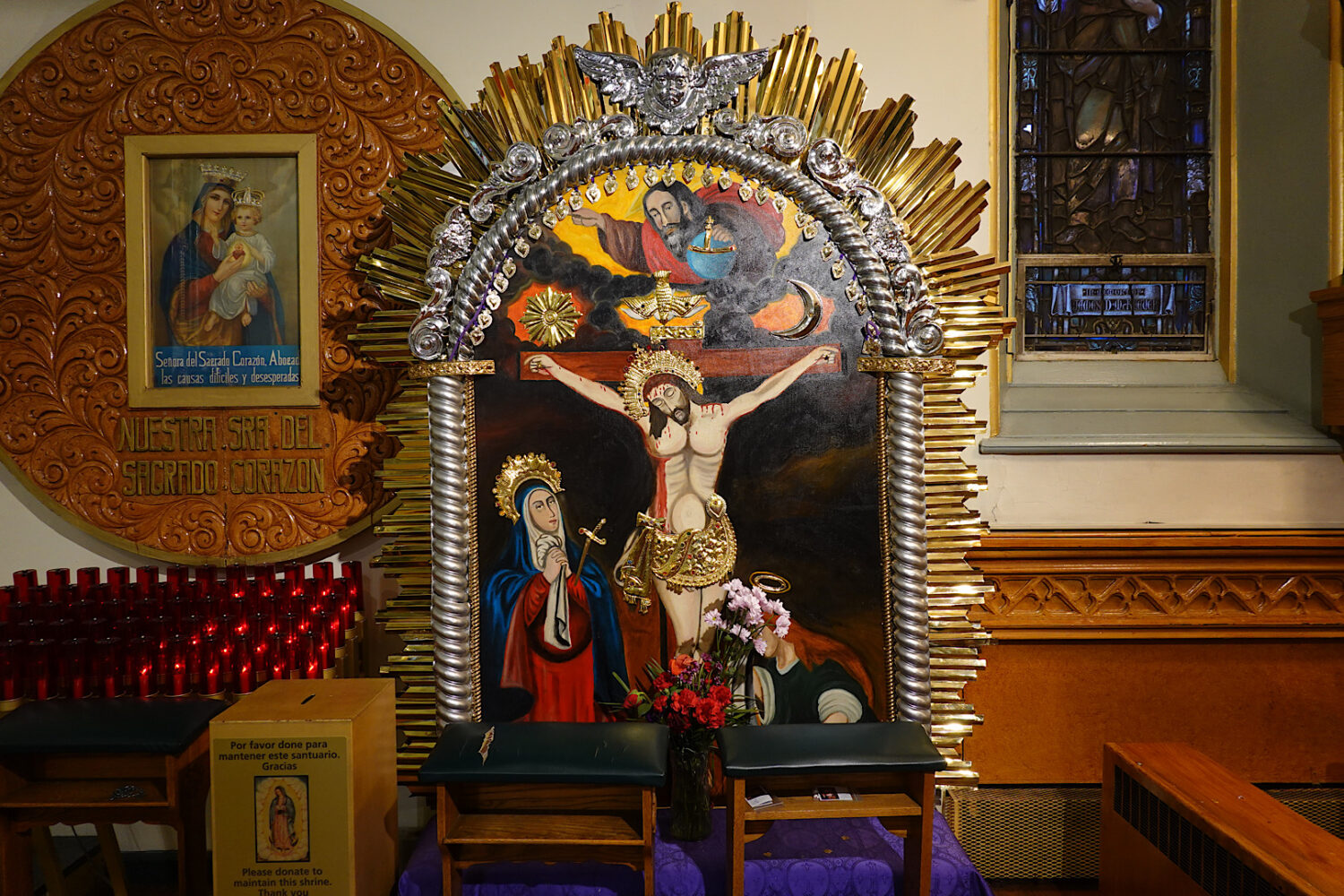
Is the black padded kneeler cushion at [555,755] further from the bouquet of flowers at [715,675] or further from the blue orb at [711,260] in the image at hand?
the blue orb at [711,260]

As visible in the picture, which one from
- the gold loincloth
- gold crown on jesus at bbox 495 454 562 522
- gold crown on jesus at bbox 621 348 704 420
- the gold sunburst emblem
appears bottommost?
the gold loincloth

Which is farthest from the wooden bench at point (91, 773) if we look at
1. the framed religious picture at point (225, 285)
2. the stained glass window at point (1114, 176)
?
the stained glass window at point (1114, 176)

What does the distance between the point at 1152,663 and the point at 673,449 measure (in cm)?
209

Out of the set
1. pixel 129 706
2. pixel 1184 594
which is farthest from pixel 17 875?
pixel 1184 594

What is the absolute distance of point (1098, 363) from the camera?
12.6ft

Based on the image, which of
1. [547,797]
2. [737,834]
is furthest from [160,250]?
[737,834]

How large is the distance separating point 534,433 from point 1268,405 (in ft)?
9.55

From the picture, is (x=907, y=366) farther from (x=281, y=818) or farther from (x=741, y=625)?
(x=281, y=818)

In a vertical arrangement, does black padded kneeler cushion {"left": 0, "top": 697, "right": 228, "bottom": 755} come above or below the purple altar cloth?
above

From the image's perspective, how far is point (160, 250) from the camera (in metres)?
3.53

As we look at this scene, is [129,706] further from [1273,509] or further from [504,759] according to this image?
[1273,509]

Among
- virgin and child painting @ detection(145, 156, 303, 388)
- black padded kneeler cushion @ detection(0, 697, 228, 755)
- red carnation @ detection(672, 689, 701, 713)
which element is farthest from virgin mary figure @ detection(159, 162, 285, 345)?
red carnation @ detection(672, 689, 701, 713)

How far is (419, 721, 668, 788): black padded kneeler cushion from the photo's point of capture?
251cm

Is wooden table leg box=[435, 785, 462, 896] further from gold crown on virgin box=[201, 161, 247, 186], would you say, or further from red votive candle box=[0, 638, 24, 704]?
gold crown on virgin box=[201, 161, 247, 186]
